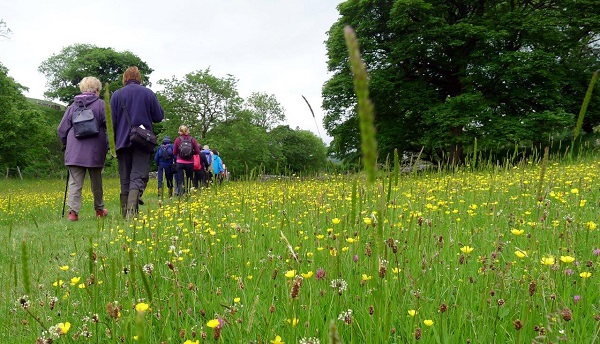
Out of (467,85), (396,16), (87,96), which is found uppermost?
(396,16)

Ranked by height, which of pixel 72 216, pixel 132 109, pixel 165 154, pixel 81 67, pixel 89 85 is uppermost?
pixel 81 67

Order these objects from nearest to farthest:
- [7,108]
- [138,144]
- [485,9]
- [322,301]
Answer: [322,301]
[138,144]
[485,9]
[7,108]

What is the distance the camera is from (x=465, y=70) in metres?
20.5

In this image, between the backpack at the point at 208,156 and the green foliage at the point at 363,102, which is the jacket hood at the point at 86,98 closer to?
the backpack at the point at 208,156

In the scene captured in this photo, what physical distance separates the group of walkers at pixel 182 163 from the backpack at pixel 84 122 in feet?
7.55

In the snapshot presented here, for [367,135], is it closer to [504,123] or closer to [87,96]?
[87,96]

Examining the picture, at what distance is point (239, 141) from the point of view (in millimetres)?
33438

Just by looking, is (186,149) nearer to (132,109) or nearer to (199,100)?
(132,109)

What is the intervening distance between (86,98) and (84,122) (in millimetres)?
382

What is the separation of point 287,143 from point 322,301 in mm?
59894

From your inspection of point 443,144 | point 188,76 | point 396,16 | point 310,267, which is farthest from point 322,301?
point 188,76

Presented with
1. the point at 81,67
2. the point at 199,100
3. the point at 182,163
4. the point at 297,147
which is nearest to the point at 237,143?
the point at 199,100

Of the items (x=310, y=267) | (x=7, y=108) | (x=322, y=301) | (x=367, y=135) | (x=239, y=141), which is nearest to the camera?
(x=367, y=135)

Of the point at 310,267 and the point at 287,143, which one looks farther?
the point at 287,143
